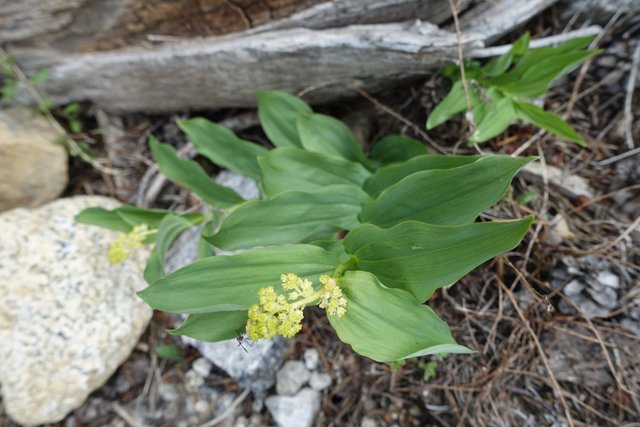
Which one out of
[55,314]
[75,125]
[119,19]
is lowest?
[55,314]

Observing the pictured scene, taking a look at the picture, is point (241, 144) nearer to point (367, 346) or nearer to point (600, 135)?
point (367, 346)

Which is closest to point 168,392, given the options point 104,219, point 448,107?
point 104,219

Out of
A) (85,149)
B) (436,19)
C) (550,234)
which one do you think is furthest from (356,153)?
(85,149)

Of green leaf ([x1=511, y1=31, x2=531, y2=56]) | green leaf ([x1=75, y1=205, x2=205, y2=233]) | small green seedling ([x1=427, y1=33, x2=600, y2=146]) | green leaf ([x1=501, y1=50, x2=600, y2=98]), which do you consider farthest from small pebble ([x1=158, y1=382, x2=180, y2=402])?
green leaf ([x1=511, y1=31, x2=531, y2=56])

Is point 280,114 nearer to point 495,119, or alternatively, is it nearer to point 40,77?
point 495,119

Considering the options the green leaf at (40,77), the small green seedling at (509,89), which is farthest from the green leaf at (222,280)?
the green leaf at (40,77)

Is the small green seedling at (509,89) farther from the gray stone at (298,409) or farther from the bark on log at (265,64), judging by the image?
the gray stone at (298,409)
